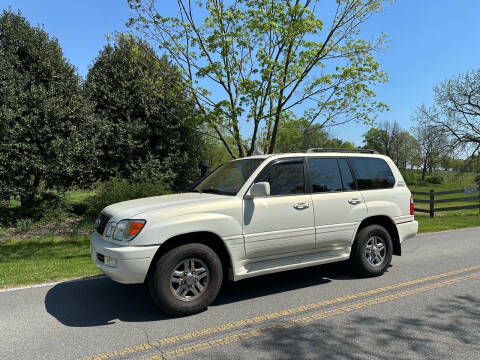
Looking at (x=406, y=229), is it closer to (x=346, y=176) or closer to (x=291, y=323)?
(x=346, y=176)

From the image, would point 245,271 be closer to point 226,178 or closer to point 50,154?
point 226,178

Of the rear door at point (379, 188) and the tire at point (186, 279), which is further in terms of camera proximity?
the rear door at point (379, 188)

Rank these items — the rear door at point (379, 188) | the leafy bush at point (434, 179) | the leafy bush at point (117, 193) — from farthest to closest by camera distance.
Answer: the leafy bush at point (434, 179) → the leafy bush at point (117, 193) → the rear door at point (379, 188)

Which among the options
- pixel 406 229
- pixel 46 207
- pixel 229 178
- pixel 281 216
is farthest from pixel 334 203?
pixel 46 207

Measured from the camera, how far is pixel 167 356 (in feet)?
10.7

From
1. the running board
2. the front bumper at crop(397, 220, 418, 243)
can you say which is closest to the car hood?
the running board

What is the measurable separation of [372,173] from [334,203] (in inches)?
45.5

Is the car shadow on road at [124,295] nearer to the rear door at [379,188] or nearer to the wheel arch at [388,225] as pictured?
the wheel arch at [388,225]

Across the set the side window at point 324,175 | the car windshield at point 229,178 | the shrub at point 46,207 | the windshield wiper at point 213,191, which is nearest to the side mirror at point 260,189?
the car windshield at point 229,178

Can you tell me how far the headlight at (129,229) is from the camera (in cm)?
404

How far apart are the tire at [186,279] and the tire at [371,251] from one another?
2389mm

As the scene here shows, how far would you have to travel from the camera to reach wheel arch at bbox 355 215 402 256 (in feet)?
19.2

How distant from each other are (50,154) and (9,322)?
936 centimetres

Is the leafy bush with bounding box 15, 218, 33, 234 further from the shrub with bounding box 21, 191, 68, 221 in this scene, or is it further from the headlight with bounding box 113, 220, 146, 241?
the headlight with bounding box 113, 220, 146, 241
